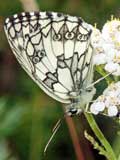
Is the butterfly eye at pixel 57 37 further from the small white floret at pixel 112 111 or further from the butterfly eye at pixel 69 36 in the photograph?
the small white floret at pixel 112 111

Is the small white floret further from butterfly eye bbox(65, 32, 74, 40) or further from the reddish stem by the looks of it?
the reddish stem

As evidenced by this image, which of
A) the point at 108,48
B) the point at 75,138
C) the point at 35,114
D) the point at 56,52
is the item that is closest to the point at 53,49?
the point at 56,52

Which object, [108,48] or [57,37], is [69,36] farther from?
[108,48]

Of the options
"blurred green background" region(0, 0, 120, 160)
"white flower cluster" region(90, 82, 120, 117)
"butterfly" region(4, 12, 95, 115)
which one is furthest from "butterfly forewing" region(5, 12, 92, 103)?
"blurred green background" region(0, 0, 120, 160)

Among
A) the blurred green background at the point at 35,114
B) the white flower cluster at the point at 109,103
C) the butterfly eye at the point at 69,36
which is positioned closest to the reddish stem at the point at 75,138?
the blurred green background at the point at 35,114

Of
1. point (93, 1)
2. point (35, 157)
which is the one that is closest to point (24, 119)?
point (35, 157)
